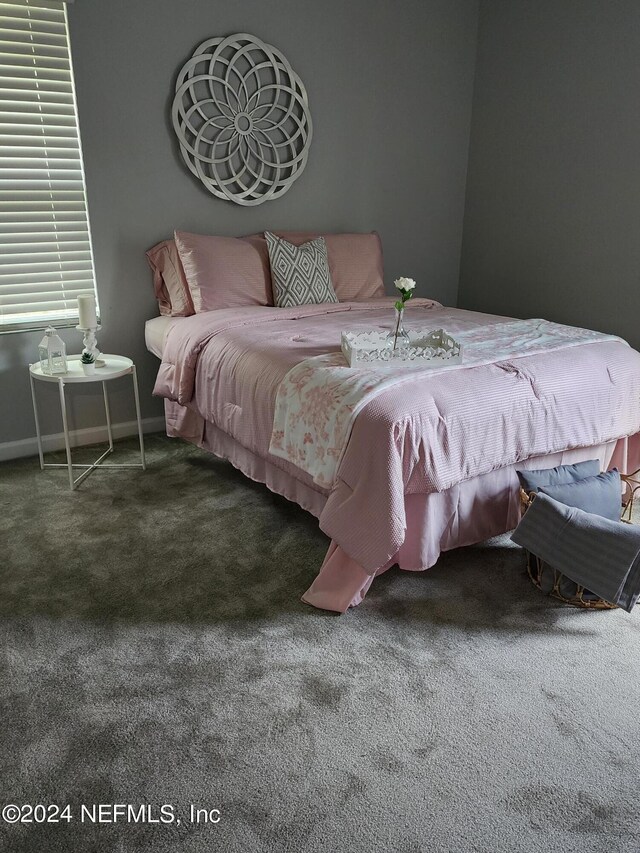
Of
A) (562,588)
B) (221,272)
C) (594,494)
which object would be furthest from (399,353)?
(221,272)

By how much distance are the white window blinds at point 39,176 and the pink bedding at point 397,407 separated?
0.67 metres

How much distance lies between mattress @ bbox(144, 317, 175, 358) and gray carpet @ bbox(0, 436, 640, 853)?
115 cm

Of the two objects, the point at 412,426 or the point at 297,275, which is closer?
the point at 412,426

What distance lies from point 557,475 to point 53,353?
7.25 ft

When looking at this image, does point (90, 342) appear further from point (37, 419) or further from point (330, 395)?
point (330, 395)

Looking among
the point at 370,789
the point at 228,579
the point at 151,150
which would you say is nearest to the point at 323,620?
the point at 228,579

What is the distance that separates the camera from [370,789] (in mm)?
1514

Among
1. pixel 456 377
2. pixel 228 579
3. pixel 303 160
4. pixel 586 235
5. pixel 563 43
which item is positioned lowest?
pixel 228 579

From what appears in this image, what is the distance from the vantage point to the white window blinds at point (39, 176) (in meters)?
3.03

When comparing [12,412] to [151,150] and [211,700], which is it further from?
[211,700]

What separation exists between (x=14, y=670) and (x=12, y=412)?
1.82 metres

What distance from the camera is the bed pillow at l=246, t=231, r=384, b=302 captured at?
374 cm

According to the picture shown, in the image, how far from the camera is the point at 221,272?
11.1 ft

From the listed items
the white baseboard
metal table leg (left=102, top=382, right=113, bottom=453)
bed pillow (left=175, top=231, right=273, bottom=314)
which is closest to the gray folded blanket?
bed pillow (left=175, top=231, right=273, bottom=314)
